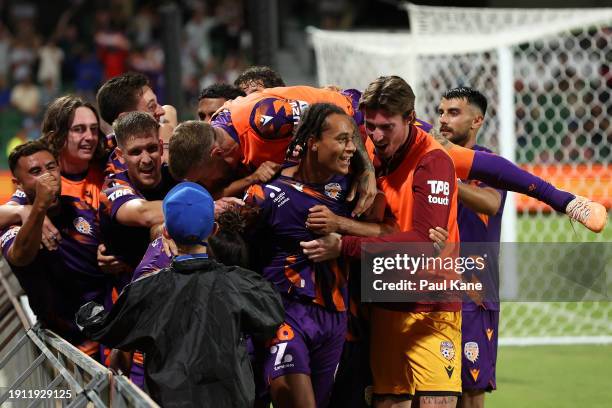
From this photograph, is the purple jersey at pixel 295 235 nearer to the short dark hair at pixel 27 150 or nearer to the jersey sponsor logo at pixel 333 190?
the jersey sponsor logo at pixel 333 190

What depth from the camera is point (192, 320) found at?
11.9ft

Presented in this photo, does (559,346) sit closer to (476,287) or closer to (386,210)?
Answer: (476,287)

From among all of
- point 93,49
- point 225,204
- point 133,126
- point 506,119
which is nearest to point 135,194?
point 133,126

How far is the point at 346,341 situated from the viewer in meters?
4.79

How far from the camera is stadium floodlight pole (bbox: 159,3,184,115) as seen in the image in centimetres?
1002

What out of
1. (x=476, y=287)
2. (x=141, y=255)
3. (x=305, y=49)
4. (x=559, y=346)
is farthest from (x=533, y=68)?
(x=141, y=255)

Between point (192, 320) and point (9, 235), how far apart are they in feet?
6.44

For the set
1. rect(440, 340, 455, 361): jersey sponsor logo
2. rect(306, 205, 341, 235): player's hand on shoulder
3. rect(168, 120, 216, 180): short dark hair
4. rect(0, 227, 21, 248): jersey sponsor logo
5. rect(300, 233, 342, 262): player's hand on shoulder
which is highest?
rect(168, 120, 216, 180): short dark hair

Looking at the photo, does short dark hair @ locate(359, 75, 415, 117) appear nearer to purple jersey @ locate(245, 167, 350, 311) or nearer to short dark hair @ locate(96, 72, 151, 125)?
purple jersey @ locate(245, 167, 350, 311)

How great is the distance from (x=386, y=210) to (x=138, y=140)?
45.7 inches

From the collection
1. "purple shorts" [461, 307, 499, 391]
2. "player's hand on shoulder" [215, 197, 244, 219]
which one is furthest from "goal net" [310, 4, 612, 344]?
"player's hand on shoulder" [215, 197, 244, 219]

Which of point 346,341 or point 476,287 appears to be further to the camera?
point 476,287

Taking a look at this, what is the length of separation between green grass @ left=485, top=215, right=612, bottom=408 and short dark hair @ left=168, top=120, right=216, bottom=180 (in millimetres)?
1847

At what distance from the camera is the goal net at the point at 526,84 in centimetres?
1021
